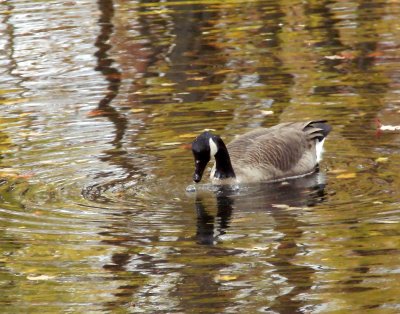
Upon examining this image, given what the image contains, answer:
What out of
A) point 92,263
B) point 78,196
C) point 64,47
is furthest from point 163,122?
point 64,47

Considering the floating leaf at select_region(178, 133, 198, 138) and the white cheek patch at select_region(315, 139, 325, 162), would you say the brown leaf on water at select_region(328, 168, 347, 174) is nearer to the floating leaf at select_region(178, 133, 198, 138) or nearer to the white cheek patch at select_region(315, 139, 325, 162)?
the white cheek patch at select_region(315, 139, 325, 162)

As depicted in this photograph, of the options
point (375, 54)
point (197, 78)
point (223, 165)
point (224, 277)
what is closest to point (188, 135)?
point (223, 165)

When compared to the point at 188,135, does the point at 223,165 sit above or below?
above

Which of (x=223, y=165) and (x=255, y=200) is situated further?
(x=223, y=165)

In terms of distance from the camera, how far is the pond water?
966 cm

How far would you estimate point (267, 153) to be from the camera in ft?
44.1

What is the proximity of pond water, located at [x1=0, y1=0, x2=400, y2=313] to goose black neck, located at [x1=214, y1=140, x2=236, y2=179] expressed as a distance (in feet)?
0.79

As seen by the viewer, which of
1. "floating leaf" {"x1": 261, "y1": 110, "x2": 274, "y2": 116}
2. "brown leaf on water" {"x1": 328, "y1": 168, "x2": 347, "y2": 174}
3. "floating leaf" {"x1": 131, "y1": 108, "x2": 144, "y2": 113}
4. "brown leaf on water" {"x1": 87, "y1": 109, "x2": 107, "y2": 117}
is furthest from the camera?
"floating leaf" {"x1": 131, "y1": 108, "x2": 144, "y2": 113}

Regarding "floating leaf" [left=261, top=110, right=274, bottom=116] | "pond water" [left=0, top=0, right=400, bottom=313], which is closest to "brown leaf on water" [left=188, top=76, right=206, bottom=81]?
"pond water" [left=0, top=0, right=400, bottom=313]

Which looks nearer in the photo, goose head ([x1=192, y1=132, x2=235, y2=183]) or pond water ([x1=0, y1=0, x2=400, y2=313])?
pond water ([x1=0, y1=0, x2=400, y2=313])

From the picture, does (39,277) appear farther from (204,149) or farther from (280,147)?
(280,147)

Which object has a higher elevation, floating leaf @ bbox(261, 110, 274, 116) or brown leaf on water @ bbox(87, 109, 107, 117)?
floating leaf @ bbox(261, 110, 274, 116)

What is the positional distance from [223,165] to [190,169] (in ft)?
2.18

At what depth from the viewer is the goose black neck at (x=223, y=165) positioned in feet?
42.2
